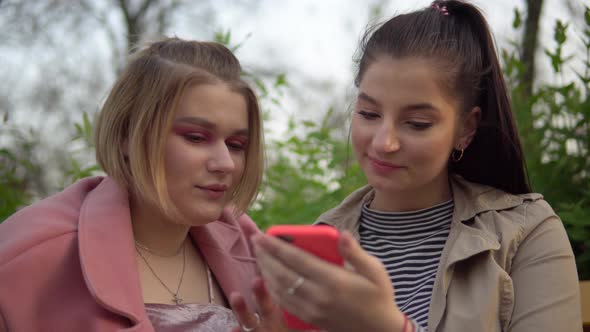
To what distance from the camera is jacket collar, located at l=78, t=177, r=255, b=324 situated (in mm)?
1951

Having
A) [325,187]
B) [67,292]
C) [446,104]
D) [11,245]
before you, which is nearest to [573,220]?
[446,104]

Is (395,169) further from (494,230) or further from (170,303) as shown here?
(170,303)

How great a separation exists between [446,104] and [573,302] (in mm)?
789

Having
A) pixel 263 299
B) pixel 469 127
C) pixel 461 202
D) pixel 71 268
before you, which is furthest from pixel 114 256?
pixel 469 127

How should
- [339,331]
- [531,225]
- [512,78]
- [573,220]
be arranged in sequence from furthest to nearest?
[512,78]
[573,220]
[531,225]
[339,331]

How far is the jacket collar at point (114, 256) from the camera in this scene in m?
1.95

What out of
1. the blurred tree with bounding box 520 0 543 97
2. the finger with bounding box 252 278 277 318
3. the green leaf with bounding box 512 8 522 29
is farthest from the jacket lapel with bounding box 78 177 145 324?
the blurred tree with bounding box 520 0 543 97

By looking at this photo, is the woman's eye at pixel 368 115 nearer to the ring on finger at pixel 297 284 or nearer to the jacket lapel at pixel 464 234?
the jacket lapel at pixel 464 234

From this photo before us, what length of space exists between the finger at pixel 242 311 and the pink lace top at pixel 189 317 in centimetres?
37

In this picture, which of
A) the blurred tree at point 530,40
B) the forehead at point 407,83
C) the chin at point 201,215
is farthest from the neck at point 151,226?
the blurred tree at point 530,40

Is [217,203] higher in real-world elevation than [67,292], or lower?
higher

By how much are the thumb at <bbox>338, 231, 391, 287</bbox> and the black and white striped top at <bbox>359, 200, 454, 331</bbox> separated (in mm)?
763

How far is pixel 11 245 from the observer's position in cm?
195

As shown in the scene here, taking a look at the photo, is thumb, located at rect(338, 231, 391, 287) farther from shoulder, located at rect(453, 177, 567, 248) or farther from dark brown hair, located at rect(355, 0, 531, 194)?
dark brown hair, located at rect(355, 0, 531, 194)
